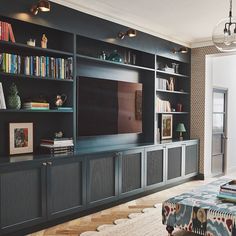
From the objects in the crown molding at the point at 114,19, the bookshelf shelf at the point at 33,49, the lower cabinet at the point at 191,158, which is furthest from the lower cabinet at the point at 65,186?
the lower cabinet at the point at 191,158

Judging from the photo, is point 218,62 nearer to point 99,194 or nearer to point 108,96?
point 108,96

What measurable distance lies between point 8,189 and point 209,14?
142 inches

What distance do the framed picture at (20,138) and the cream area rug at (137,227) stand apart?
3.83 ft

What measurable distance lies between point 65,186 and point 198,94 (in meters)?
3.60

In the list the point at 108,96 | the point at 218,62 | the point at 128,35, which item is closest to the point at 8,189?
the point at 108,96

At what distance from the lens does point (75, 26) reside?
3.90 m

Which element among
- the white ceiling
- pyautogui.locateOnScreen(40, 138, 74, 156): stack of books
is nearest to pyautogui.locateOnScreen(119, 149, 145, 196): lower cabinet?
pyautogui.locateOnScreen(40, 138, 74, 156): stack of books

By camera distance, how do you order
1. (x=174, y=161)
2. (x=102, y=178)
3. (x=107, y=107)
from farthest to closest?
(x=174, y=161) → (x=107, y=107) → (x=102, y=178)

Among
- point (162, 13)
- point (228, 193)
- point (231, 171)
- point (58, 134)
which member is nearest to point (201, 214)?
point (228, 193)

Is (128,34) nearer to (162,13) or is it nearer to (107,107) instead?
(162,13)

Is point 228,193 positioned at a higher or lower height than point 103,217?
higher

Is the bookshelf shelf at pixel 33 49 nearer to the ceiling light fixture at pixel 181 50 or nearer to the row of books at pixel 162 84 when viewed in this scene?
the row of books at pixel 162 84

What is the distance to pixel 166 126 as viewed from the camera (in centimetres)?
583

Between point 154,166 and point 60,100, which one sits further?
point 154,166
